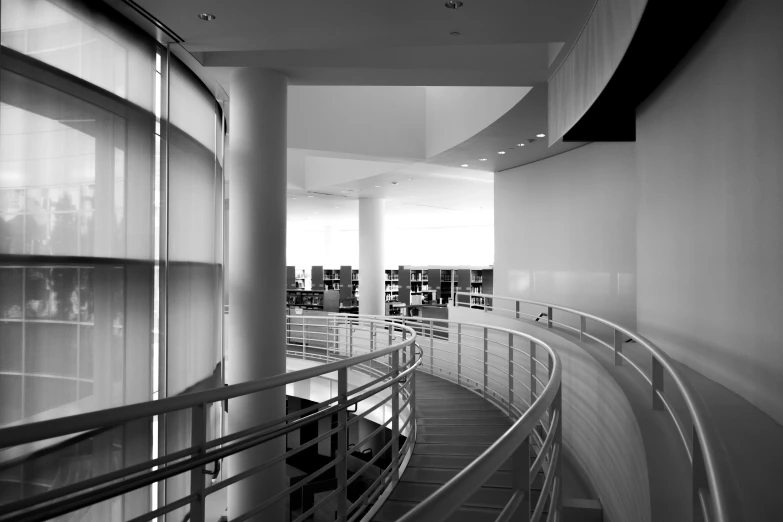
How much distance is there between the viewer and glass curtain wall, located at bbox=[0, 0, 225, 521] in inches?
94.0

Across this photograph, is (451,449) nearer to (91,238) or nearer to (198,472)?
(198,472)

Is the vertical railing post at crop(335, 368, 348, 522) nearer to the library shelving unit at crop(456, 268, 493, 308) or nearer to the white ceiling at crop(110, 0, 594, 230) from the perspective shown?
the white ceiling at crop(110, 0, 594, 230)

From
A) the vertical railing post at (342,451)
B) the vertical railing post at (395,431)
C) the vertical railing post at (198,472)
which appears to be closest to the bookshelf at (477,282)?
the vertical railing post at (395,431)

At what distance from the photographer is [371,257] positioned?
11.8 m

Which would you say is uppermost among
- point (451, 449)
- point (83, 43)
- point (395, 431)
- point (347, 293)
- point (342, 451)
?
point (83, 43)

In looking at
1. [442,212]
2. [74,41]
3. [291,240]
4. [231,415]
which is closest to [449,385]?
[231,415]

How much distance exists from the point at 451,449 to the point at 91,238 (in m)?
2.74

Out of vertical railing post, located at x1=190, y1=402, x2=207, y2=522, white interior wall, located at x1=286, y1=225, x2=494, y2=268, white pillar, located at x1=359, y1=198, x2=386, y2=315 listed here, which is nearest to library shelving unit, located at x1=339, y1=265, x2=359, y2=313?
white interior wall, located at x1=286, y1=225, x2=494, y2=268

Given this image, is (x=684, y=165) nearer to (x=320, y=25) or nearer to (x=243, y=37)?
(x=320, y=25)

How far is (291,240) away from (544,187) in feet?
50.5

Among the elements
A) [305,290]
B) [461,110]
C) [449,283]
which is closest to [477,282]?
[449,283]

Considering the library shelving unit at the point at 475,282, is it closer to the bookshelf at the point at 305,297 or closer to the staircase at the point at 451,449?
the bookshelf at the point at 305,297

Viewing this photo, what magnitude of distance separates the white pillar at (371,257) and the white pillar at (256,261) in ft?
24.5

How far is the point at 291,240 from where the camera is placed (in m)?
22.5
